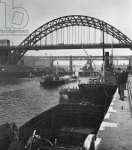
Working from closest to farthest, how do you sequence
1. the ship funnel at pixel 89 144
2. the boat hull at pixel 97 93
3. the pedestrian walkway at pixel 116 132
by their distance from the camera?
the ship funnel at pixel 89 144 → the pedestrian walkway at pixel 116 132 → the boat hull at pixel 97 93

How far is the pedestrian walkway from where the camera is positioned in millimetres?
6793

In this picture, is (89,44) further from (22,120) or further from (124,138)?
(124,138)

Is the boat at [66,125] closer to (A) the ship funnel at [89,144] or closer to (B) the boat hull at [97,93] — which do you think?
(B) the boat hull at [97,93]

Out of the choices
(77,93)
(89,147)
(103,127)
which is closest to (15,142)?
(103,127)

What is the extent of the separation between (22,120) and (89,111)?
21.8 ft

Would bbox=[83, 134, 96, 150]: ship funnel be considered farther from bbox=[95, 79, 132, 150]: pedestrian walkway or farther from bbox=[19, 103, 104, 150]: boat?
bbox=[19, 103, 104, 150]: boat

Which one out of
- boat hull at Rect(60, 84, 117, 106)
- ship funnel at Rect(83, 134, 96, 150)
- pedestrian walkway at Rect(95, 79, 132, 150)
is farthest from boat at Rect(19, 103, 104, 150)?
ship funnel at Rect(83, 134, 96, 150)

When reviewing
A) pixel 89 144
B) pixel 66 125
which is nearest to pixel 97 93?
pixel 66 125

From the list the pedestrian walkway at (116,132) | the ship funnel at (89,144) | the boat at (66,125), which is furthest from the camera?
the boat at (66,125)

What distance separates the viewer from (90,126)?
19781 mm

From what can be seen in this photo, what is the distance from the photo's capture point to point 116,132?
814 cm

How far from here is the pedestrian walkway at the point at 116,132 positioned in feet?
22.3

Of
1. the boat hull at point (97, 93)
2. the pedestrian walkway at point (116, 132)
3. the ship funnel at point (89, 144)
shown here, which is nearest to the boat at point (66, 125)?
the boat hull at point (97, 93)

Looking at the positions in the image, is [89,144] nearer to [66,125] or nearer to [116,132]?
[116,132]
